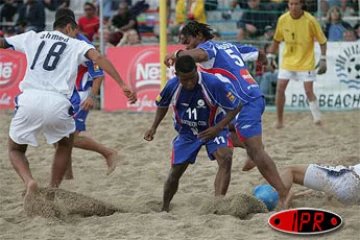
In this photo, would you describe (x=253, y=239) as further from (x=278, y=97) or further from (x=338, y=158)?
(x=278, y=97)

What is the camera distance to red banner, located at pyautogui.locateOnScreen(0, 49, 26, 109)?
48.1ft

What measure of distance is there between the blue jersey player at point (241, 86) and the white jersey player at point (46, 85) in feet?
2.56

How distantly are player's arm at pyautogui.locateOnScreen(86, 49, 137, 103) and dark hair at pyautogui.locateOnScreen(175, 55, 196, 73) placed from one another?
482 millimetres

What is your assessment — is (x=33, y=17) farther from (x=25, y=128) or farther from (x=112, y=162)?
(x=25, y=128)

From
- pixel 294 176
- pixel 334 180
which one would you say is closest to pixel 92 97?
pixel 294 176

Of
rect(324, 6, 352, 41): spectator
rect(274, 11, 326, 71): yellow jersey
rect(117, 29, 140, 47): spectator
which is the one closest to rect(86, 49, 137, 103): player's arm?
rect(274, 11, 326, 71): yellow jersey

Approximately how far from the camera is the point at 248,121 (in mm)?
7719

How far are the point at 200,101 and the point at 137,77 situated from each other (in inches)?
288

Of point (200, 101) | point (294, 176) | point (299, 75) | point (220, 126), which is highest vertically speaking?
point (200, 101)

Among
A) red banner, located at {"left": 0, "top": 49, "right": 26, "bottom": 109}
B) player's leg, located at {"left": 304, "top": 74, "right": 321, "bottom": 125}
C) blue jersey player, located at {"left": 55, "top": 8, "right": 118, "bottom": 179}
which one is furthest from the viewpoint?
red banner, located at {"left": 0, "top": 49, "right": 26, "bottom": 109}

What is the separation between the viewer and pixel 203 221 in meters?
6.84

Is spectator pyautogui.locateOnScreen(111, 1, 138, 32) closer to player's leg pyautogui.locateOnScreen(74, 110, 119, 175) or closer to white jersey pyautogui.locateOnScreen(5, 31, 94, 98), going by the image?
player's leg pyautogui.locateOnScreen(74, 110, 119, 175)

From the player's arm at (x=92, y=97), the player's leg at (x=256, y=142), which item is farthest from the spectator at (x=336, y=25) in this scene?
the player's leg at (x=256, y=142)

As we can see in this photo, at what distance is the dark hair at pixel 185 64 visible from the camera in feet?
23.0
